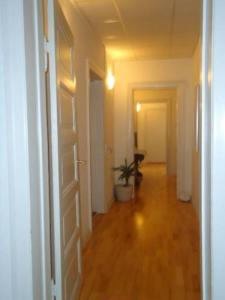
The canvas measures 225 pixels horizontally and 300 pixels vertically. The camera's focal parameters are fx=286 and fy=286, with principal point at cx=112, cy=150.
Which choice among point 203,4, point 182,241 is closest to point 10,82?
A: point 203,4

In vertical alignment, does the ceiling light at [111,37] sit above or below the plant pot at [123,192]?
Result: above

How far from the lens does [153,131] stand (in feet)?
35.5

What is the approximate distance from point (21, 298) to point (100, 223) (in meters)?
2.70

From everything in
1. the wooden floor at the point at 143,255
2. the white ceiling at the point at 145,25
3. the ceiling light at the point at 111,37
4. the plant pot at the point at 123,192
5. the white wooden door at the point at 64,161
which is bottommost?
the wooden floor at the point at 143,255

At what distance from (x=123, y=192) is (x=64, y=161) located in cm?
332

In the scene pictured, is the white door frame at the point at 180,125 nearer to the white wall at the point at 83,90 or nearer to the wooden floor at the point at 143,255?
the wooden floor at the point at 143,255

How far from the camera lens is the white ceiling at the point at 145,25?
2.84 metres

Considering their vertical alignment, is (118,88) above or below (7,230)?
above

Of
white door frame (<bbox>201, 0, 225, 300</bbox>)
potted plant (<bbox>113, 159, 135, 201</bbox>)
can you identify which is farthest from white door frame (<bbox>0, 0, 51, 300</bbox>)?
potted plant (<bbox>113, 159, 135, 201</bbox>)

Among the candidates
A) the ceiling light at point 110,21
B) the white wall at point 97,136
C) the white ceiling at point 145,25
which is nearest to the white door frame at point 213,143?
the white ceiling at point 145,25

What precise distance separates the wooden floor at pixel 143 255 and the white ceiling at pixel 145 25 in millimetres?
2500

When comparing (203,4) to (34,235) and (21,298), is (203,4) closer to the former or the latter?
(34,235)

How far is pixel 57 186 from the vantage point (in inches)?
62.0

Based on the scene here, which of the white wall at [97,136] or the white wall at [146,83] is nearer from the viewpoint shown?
the white wall at [97,136]
